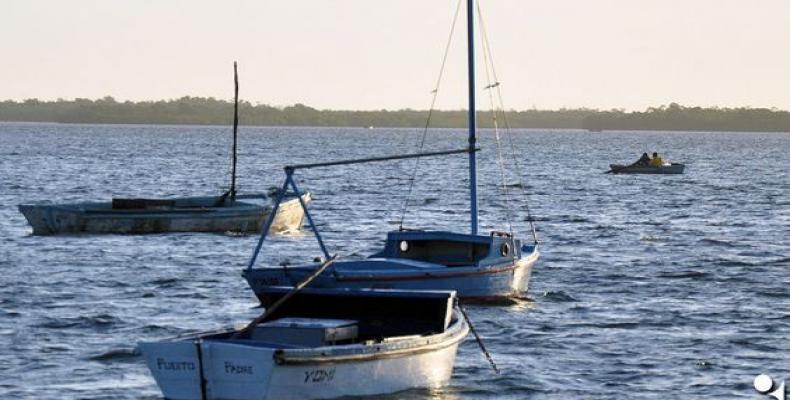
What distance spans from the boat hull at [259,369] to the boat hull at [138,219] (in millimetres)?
38899

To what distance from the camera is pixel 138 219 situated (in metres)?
66.8

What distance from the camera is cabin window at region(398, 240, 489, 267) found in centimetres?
4403

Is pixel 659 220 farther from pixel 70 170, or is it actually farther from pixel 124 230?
pixel 70 170

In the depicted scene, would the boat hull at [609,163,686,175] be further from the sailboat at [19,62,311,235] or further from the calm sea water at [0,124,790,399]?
the sailboat at [19,62,311,235]

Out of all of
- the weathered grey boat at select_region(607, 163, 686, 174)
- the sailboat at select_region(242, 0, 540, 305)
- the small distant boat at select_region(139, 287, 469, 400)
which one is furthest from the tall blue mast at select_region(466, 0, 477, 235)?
the weathered grey boat at select_region(607, 163, 686, 174)

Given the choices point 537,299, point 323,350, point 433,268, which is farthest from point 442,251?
point 323,350

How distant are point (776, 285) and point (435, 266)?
48.1 feet

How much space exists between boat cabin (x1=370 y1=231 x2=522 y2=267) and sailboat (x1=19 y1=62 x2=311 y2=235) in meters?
21.3

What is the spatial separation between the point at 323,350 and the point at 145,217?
4008cm

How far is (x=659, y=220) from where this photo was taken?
3425 inches

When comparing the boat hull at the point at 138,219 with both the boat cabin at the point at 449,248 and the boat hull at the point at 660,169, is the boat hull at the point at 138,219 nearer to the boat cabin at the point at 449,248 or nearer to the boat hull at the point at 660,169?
the boat cabin at the point at 449,248

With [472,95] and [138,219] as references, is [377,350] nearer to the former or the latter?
[472,95]

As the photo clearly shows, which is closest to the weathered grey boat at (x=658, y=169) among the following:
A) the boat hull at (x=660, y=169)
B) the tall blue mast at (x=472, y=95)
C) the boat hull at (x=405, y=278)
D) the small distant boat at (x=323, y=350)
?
the boat hull at (x=660, y=169)

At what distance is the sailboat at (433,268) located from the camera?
1603 inches
